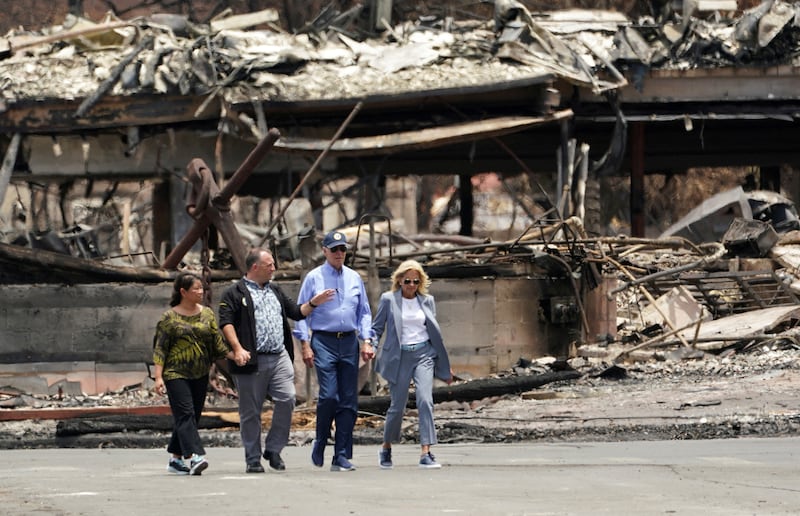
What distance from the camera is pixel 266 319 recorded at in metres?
11.3

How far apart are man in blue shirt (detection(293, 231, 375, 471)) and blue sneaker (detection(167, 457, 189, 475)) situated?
0.98 m

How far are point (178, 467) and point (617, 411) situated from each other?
5431mm

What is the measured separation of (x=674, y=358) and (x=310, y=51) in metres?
8.45

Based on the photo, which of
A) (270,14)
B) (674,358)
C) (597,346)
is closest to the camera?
(674,358)

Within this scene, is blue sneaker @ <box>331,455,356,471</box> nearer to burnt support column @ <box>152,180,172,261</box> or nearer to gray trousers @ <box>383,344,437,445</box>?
gray trousers @ <box>383,344,437,445</box>

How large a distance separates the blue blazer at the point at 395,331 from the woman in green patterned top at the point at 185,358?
1.29 metres

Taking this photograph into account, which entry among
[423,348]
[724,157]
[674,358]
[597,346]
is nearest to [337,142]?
[597,346]

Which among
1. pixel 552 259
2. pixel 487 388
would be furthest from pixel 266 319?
pixel 552 259

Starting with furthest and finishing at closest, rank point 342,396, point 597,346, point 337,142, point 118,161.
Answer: point 118,161 → point 337,142 → point 597,346 → point 342,396

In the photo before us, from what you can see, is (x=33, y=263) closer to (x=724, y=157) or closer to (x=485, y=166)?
(x=485, y=166)

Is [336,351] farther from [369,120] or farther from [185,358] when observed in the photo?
[369,120]

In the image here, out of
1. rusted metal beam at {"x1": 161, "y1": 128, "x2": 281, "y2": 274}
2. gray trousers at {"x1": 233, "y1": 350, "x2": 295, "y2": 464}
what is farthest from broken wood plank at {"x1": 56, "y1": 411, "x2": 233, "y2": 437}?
gray trousers at {"x1": 233, "y1": 350, "x2": 295, "y2": 464}

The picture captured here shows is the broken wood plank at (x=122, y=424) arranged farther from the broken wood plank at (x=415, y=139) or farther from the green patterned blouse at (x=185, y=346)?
the broken wood plank at (x=415, y=139)

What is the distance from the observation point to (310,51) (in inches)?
975
